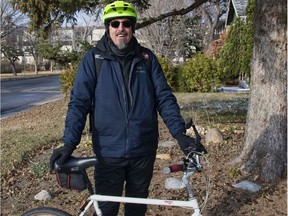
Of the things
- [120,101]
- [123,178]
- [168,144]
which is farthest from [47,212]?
[168,144]

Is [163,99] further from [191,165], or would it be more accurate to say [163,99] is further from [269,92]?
[269,92]

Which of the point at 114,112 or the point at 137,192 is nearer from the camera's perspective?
the point at 114,112

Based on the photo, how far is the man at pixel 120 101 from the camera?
2957mm

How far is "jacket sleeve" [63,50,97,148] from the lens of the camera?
291 centimetres

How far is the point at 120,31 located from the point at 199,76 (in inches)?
630

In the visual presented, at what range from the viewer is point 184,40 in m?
32.2

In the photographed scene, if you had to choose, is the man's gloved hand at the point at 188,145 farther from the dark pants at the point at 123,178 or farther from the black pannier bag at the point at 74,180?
the black pannier bag at the point at 74,180

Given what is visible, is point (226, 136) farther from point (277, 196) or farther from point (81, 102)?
point (81, 102)

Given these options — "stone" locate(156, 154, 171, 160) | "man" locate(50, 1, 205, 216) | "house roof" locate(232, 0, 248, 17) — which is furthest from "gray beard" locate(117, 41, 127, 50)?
"house roof" locate(232, 0, 248, 17)

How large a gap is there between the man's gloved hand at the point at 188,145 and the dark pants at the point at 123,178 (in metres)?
0.35

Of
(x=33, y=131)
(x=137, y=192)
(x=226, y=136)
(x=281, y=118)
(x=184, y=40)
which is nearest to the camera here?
(x=137, y=192)

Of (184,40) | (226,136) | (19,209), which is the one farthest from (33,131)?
(184,40)

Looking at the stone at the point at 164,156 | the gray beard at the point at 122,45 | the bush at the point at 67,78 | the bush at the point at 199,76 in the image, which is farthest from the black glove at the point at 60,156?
the bush at the point at 199,76

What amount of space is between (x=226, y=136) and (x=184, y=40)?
25393 mm
